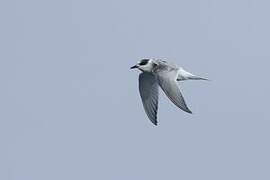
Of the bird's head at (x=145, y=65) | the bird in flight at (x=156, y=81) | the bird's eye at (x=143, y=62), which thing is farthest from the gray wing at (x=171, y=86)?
the bird's eye at (x=143, y=62)

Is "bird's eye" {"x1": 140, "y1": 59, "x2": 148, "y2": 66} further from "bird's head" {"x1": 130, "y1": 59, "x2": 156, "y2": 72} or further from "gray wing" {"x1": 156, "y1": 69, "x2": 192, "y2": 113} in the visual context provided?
"gray wing" {"x1": 156, "y1": 69, "x2": 192, "y2": 113}

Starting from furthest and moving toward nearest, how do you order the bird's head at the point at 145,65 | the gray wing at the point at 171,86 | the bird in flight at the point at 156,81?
the bird's head at the point at 145,65, the bird in flight at the point at 156,81, the gray wing at the point at 171,86

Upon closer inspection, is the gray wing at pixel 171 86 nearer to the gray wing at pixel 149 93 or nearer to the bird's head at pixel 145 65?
the bird's head at pixel 145 65

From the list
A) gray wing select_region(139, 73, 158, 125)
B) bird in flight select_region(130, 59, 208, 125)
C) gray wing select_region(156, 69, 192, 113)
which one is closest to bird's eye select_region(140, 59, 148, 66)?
bird in flight select_region(130, 59, 208, 125)

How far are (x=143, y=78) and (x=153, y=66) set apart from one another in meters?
1.89

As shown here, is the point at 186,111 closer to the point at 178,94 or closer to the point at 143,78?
the point at 178,94

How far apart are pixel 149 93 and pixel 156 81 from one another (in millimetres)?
613

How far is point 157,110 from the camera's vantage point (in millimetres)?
38438

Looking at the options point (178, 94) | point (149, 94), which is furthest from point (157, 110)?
point (178, 94)

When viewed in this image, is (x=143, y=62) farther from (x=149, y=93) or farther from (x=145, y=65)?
(x=149, y=93)

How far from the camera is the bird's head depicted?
125ft

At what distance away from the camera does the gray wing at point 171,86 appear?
110 feet

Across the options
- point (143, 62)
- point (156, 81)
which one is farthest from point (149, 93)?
point (143, 62)

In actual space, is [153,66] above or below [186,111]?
above
